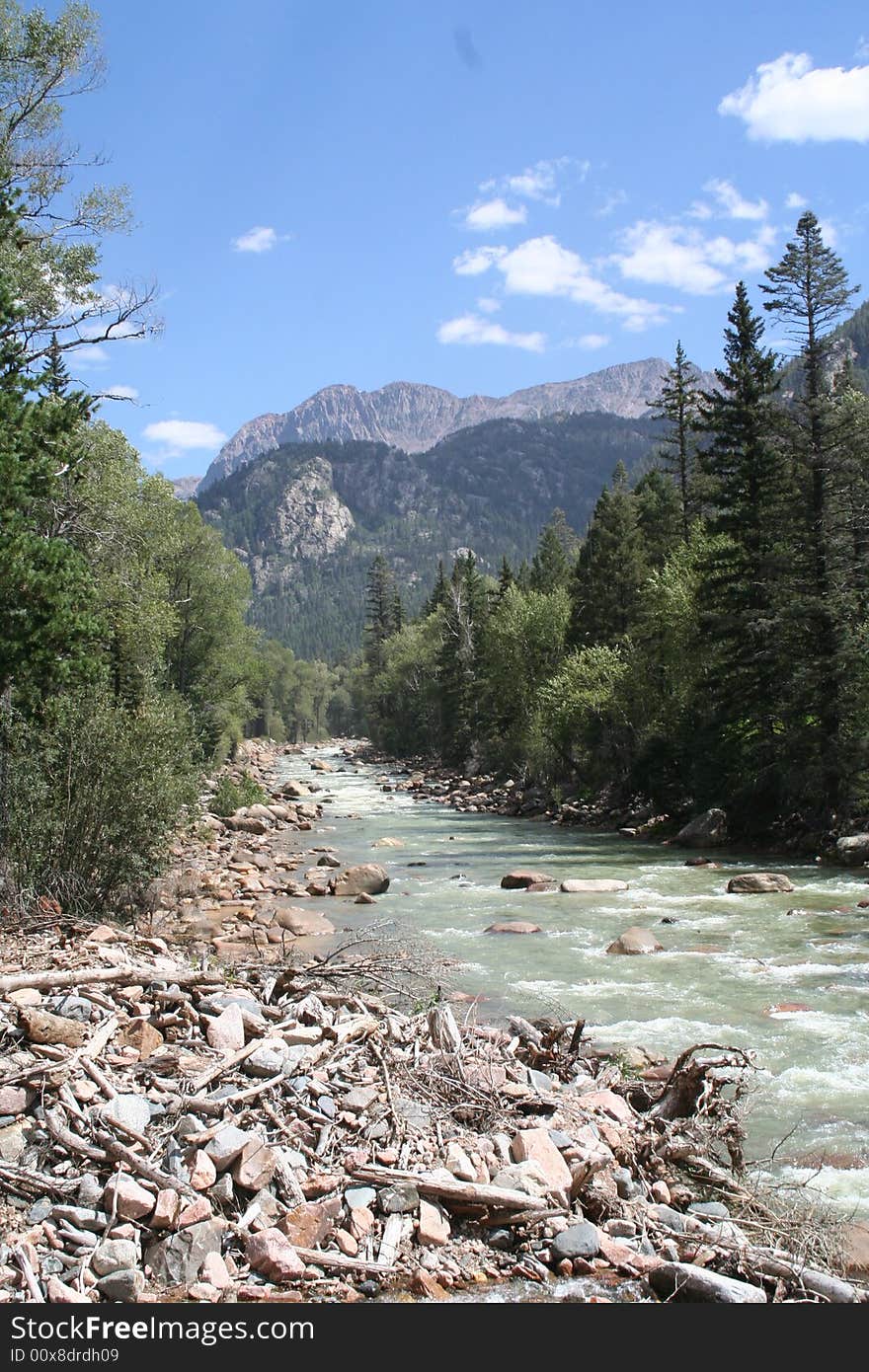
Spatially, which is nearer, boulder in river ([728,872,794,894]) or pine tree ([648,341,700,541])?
boulder in river ([728,872,794,894])

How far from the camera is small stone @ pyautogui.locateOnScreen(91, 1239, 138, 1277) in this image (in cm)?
509

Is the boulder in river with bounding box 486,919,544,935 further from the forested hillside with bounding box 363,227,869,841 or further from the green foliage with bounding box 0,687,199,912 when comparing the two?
the forested hillside with bounding box 363,227,869,841

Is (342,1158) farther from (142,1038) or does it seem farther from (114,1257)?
(142,1038)

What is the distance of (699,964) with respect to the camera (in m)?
14.0

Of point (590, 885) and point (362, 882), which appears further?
point (362, 882)

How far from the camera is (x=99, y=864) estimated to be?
14.4 meters

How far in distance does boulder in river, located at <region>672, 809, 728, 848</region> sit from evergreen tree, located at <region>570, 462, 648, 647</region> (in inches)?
738

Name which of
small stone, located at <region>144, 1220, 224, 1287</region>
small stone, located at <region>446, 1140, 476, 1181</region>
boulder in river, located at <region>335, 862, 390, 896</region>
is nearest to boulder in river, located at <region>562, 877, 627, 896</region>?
boulder in river, located at <region>335, 862, 390, 896</region>

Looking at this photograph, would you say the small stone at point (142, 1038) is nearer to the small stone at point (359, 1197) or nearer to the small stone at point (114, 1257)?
the small stone at point (114, 1257)

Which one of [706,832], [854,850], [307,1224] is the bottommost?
[706,832]

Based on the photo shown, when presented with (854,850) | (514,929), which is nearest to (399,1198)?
(514,929)

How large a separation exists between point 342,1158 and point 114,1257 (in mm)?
1535
